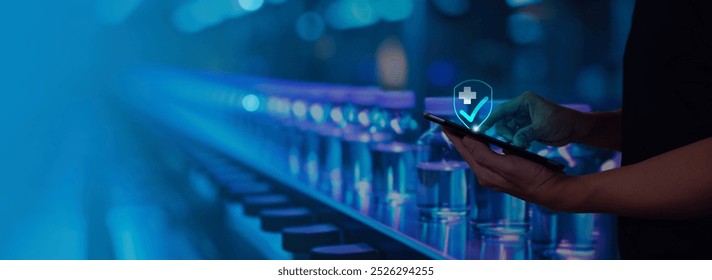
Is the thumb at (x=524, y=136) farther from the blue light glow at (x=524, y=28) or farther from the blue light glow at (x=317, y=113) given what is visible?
the blue light glow at (x=317, y=113)

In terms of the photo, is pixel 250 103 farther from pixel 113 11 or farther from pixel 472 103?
pixel 472 103

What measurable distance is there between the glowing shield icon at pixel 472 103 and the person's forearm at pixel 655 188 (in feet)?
1.33

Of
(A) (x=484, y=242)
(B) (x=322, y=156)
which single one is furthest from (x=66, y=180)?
(A) (x=484, y=242)

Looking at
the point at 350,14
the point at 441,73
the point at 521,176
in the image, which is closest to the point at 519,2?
the point at 441,73

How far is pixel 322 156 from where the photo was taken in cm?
162

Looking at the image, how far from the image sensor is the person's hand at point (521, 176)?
1.05 metres

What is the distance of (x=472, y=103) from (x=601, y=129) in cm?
24

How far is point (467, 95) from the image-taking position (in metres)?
1.45

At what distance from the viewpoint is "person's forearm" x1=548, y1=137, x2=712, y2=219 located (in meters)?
0.95

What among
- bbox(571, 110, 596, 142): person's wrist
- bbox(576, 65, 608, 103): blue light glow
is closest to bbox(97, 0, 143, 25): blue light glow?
bbox(571, 110, 596, 142): person's wrist

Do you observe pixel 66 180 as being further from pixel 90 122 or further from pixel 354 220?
pixel 354 220

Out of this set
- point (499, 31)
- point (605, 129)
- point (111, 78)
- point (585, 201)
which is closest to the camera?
point (585, 201)

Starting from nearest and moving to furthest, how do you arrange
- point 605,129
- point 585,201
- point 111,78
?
point 585,201 < point 605,129 < point 111,78

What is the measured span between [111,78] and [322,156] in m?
0.43
